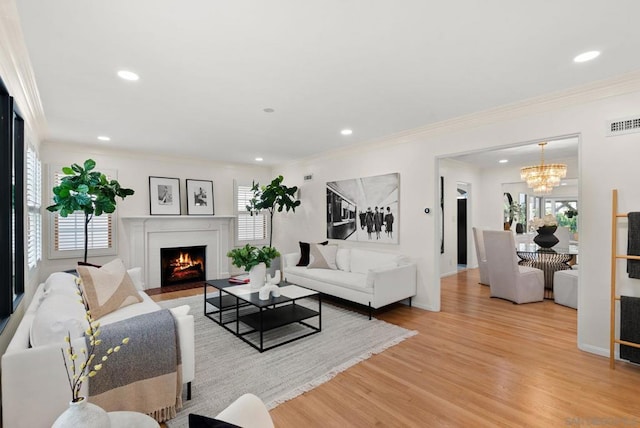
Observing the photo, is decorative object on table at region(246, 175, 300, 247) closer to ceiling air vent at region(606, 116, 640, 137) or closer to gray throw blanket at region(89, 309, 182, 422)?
gray throw blanket at region(89, 309, 182, 422)

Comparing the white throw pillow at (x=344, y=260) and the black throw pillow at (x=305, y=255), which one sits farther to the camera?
the black throw pillow at (x=305, y=255)

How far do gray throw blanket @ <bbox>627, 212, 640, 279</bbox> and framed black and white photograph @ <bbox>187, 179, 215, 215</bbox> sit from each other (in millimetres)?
6275

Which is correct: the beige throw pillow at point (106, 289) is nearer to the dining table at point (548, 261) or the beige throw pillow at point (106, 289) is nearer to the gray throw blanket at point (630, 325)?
the gray throw blanket at point (630, 325)

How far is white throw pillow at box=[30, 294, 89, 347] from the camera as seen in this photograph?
1.71 m

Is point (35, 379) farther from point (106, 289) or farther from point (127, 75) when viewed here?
point (127, 75)

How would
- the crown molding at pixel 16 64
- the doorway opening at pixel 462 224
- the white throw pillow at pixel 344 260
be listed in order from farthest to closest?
the doorway opening at pixel 462 224 → the white throw pillow at pixel 344 260 → the crown molding at pixel 16 64

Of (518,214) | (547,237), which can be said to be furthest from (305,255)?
(518,214)

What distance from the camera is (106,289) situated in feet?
9.03

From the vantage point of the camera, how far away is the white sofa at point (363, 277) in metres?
3.87

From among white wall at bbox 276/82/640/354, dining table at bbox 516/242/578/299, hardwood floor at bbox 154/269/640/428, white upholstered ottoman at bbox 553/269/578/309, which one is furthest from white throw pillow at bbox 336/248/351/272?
white upholstered ottoman at bbox 553/269/578/309

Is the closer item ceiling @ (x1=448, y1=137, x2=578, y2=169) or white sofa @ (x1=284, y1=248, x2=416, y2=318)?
white sofa @ (x1=284, y1=248, x2=416, y2=318)

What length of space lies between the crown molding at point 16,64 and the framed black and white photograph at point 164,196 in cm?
250

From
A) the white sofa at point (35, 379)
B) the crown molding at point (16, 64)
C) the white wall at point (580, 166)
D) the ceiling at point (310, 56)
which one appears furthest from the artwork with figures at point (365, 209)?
the crown molding at point (16, 64)

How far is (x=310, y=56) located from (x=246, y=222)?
5.13 metres
